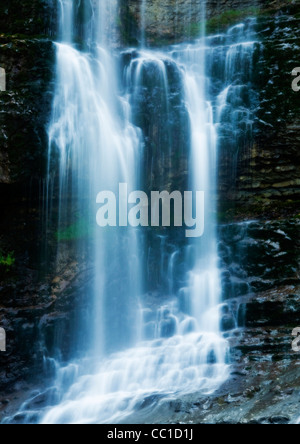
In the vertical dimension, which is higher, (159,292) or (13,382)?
(159,292)

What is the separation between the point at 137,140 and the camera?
10422 mm


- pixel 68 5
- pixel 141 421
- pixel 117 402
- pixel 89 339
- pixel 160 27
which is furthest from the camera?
pixel 160 27

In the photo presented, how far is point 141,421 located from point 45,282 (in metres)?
3.99

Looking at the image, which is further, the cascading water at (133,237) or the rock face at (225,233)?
the cascading water at (133,237)

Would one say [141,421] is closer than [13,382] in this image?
Yes

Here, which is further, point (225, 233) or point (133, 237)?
point (133, 237)

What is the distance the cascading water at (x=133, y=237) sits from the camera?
306 inches

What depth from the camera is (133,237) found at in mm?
10148

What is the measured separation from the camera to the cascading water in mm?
7773

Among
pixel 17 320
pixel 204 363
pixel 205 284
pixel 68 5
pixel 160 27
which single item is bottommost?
pixel 204 363

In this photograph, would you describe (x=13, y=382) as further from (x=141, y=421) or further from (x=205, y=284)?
(x=205, y=284)

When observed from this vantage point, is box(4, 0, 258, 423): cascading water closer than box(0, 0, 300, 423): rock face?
No
